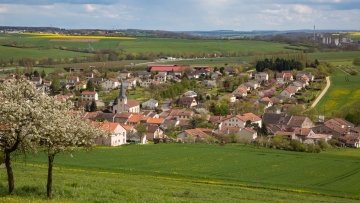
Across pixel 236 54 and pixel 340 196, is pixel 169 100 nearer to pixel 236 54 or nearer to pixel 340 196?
pixel 340 196

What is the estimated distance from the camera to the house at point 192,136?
5512 cm

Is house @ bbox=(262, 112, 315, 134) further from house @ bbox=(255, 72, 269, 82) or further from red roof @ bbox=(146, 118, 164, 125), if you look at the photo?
house @ bbox=(255, 72, 269, 82)

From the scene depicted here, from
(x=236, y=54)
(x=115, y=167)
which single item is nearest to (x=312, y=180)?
(x=115, y=167)

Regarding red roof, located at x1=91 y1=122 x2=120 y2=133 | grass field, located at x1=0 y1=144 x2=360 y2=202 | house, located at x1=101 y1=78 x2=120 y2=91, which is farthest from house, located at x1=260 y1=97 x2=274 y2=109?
red roof, located at x1=91 y1=122 x2=120 y2=133

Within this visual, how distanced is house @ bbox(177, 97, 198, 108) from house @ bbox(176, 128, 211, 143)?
21.8m

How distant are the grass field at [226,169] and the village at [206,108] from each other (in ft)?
13.0

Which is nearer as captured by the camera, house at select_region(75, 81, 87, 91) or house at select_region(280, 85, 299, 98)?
house at select_region(280, 85, 299, 98)

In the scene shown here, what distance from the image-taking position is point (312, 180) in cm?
3431

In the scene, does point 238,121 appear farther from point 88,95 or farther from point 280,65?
point 280,65

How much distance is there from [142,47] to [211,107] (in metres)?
102

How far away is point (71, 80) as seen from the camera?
331 feet


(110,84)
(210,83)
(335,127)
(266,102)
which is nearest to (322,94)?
(266,102)

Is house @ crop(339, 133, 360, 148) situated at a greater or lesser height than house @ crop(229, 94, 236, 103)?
lesser

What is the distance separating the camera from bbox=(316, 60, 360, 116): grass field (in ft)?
250
